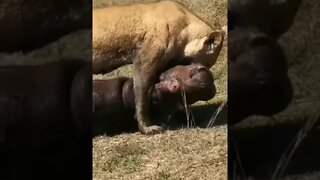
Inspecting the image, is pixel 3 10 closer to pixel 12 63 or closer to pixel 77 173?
pixel 12 63

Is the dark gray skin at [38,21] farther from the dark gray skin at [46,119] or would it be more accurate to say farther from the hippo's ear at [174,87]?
the hippo's ear at [174,87]

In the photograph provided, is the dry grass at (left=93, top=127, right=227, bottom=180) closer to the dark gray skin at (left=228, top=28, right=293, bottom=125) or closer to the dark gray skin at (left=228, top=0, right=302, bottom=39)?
the dark gray skin at (left=228, top=28, right=293, bottom=125)

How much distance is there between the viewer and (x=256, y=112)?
5.53m

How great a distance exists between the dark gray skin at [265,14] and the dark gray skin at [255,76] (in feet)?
0.18

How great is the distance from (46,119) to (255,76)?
4.99 ft

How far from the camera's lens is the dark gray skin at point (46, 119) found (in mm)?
5164

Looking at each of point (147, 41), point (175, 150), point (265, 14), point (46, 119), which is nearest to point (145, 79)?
point (147, 41)

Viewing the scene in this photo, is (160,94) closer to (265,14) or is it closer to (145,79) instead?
(145,79)

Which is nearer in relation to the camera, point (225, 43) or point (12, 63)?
point (12, 63)

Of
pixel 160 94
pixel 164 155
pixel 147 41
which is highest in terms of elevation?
pixel 147 41

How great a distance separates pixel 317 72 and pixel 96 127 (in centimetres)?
163

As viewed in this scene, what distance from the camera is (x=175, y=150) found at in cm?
542

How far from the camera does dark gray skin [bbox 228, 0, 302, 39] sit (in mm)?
5402

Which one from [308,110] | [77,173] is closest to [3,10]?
[77,173]
